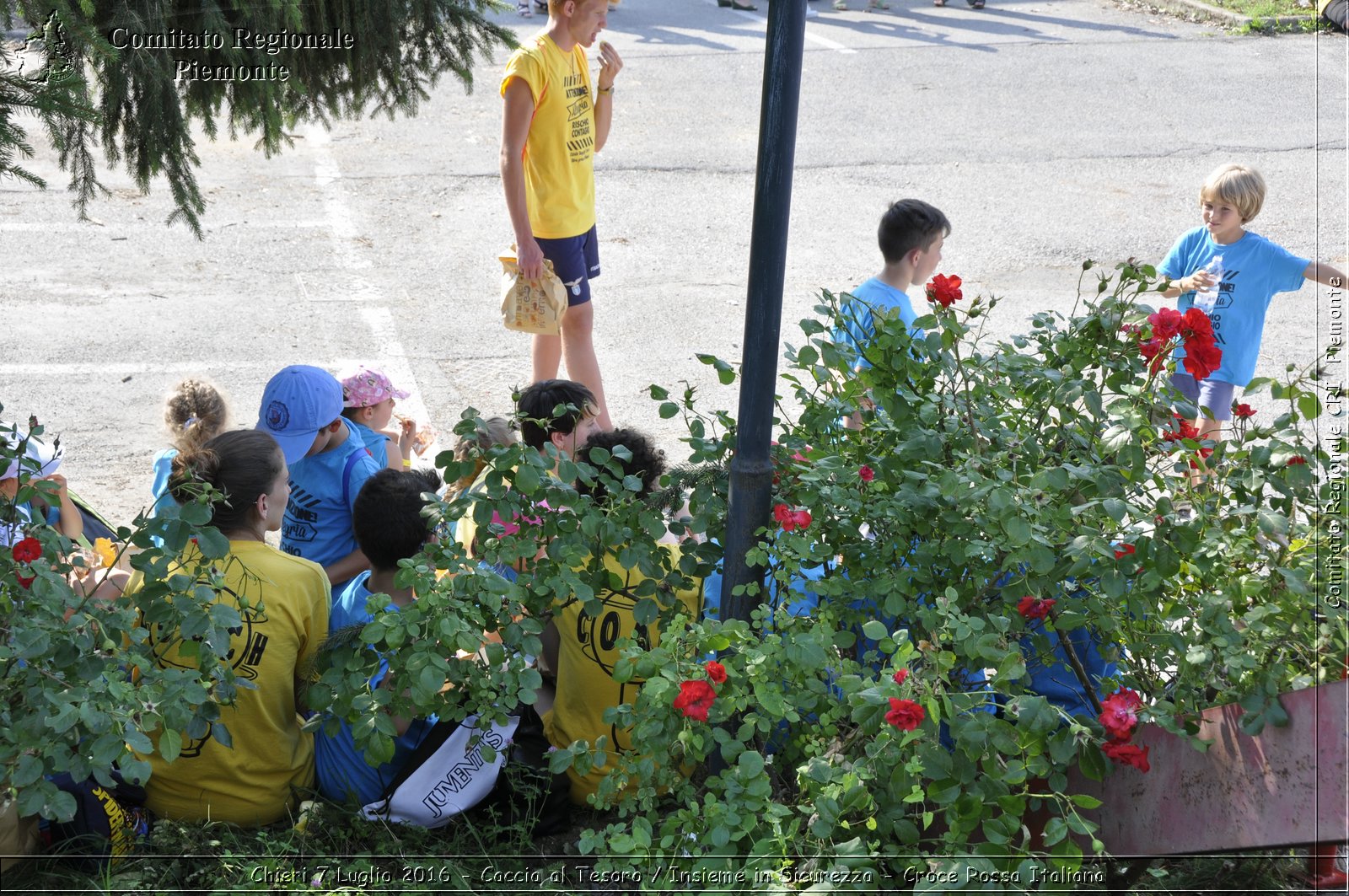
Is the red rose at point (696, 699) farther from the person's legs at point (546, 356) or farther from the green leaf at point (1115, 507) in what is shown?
the person's legs at point (546, 356)

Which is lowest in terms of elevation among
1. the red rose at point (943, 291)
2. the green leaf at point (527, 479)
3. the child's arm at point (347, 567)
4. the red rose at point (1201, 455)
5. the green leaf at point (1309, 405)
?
the child's arm at point (347, 567)

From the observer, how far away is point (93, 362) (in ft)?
21.2

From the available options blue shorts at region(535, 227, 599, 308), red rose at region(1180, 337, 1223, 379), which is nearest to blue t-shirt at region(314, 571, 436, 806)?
red rose at region(1180, 337, 1223, 379)

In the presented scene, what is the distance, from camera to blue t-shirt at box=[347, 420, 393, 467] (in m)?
4.09

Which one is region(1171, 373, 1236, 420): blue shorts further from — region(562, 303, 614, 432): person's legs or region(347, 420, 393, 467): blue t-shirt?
region(347, 420, 393, 467): blue t-shirt

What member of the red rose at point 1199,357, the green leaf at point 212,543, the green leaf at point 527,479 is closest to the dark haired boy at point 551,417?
the green leaf at point 527,479

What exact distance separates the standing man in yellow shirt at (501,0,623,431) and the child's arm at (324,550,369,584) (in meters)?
1.75

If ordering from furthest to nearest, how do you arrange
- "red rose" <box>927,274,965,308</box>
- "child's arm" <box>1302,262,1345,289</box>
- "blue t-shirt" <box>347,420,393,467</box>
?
"child's arm" <box>1302,262,1345,289</box>, "blue t-shirt" <box>347,420,393,467</box>, "red rose" <box>927,274,965,308</box>

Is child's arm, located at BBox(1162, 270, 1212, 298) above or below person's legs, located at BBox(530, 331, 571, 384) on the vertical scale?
above

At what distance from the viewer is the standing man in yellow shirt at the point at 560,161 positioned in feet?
17.7

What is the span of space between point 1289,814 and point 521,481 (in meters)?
1.65

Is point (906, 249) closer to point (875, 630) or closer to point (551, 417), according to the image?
point (551, 417)

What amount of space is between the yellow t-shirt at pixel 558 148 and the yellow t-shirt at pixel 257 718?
9.61 feet

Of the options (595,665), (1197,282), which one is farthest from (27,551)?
(1197,282)
